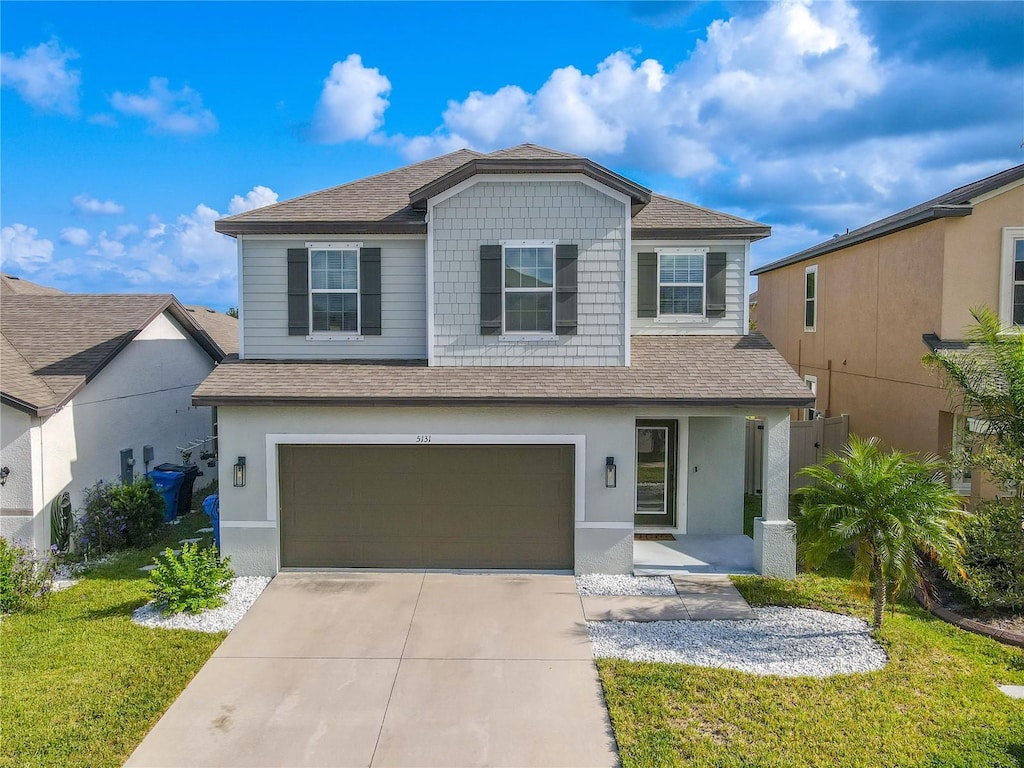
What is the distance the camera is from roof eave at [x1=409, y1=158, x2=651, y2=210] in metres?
9.98

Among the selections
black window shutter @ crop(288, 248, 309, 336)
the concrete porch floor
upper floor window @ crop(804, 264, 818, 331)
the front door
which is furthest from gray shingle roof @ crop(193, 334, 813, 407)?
upper floor window @ crop(804, 264, 818, 331)

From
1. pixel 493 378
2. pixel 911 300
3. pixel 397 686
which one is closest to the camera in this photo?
pixel 397 686

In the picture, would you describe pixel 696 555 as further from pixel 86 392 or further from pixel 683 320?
pixel 86 392

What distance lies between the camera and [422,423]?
384 inches

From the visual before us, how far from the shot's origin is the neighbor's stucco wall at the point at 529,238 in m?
10.3

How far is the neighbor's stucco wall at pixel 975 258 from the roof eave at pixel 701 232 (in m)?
3.50

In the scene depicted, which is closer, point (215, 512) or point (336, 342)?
point (215, 512)

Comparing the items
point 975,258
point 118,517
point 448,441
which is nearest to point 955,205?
point 975,258

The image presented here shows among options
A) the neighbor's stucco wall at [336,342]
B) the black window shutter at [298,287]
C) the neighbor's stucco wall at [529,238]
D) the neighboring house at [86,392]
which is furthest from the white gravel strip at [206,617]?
the neighbor's stucco wall at [529,238]

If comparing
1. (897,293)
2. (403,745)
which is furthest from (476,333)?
(897,293)

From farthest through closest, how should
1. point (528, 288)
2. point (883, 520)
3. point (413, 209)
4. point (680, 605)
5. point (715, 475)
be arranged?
point (715, 475), point (413, 209), point (528, 288), point (680, 605), point (883, 520)

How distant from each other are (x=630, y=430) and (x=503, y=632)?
11.7ft

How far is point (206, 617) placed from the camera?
8328 mm

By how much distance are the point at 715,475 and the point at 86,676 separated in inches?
374
